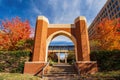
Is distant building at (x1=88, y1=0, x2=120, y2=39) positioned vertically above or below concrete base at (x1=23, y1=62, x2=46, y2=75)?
above

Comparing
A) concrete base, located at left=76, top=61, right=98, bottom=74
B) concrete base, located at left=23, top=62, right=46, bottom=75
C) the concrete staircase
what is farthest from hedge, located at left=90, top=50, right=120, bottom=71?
concrete base, located at left=23, top=62, right=46, bottom=75

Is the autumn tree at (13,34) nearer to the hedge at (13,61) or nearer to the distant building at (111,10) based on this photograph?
the hedge at (13,61)

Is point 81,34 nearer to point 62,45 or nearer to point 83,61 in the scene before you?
point 83,61

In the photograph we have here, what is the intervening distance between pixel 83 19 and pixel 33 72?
9278 millimetres

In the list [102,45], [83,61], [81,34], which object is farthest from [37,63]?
[102,45]

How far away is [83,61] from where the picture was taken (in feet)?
45.0

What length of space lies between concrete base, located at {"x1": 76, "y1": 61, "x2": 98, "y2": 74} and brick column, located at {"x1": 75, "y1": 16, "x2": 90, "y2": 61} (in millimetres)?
630

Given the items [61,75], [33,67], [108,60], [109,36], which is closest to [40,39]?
[33,67]

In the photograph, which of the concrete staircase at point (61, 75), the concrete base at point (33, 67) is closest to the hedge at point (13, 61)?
the concrete base at point (33, 67)

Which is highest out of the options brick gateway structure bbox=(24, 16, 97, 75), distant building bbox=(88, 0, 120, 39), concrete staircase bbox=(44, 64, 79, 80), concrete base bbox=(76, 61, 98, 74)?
distant building bbox=(88, 0, 120, 39)

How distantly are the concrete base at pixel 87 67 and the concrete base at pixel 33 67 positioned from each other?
13.5 ft

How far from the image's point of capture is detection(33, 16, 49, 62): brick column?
46.7ft

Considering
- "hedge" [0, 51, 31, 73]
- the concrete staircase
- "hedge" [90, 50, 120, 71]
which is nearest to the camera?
the concrete staircase

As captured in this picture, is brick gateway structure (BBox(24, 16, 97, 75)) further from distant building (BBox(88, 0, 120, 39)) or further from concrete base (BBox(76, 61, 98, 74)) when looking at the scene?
distant building (BBox(88, 0, 120, 39))
